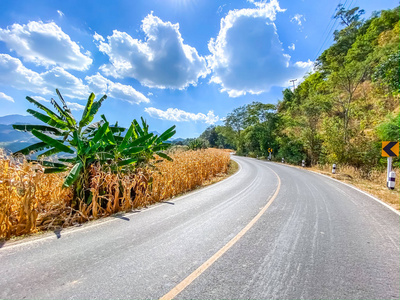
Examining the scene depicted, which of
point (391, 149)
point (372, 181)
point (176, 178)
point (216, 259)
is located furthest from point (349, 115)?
point (216, 259)

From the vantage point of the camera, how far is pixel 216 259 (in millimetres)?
2574

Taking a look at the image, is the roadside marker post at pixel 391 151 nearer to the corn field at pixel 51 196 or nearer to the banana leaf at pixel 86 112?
the corn field at pixel 51 196

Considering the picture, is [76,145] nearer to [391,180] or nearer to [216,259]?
[216,259]

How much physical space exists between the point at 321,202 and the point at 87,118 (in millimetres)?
7348

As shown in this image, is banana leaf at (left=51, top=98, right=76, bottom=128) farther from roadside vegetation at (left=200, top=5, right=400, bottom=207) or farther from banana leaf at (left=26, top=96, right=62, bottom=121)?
roadside vegetation at (left=200, top=5, right=400, bottom=207)

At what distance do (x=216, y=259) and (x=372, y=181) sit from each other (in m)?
12.5

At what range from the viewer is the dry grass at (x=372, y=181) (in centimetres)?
616

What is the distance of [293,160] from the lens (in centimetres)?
2150

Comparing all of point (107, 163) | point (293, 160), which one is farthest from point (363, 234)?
point (293, 160)

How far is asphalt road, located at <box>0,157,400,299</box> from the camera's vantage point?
1995 mm

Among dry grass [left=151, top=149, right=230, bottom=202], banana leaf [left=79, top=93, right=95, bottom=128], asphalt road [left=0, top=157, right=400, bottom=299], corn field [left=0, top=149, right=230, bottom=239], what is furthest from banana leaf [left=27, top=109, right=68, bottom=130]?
dry grass [left=151, top=149, right=230, bottom=202]

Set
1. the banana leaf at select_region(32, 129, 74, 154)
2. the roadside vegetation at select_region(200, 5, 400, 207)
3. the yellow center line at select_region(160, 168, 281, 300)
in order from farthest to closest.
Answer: the roadside vegetation at select_region(200, 5, 400, 207)
the banana leaf at select_region(32, 129, 74, 154)
the yellow center line at select_region(160, 168, 281, 300)

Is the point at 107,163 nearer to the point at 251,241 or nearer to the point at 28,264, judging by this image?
the point at 28,264

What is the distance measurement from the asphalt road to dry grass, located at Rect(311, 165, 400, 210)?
2326 millimetres
